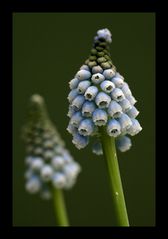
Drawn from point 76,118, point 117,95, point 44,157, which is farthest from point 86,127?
point 44,157

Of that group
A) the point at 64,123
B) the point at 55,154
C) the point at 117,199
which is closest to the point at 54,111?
the point at 64,123

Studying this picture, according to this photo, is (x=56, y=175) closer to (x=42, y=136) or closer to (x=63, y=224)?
(x=42, y=136)

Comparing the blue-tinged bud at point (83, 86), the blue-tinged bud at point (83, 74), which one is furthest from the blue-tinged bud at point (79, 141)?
the blue-tinged bud at point (83, 74)

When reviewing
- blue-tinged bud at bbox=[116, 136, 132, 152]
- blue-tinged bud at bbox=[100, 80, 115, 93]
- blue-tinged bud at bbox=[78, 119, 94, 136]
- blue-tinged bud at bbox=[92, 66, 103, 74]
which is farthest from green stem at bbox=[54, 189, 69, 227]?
blue-tinged bud at bbox=[92, 66, 103, 74]

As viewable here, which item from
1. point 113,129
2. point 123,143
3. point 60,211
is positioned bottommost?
point 60,211

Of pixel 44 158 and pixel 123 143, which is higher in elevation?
pixel 123 143

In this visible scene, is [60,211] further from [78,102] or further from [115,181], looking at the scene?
[78,102]

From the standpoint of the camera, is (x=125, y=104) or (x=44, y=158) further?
(x=44, y=158)
